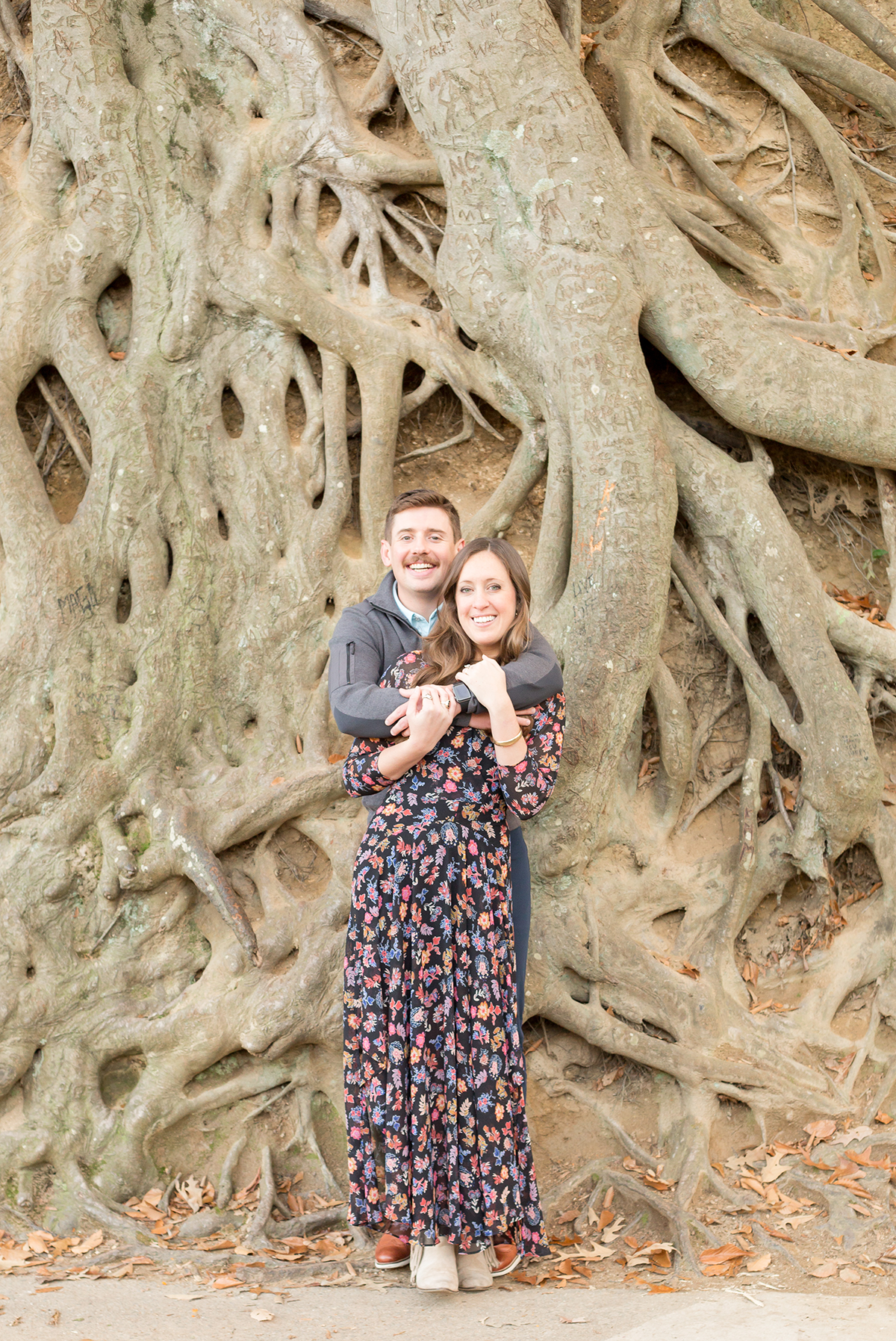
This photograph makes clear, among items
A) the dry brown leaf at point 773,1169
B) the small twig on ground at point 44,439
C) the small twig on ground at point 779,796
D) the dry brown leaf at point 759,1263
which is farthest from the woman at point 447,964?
the small twig on ground at point 44,439

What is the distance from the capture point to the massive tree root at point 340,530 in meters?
4.08

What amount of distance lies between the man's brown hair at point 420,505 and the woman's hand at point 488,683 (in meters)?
0.54

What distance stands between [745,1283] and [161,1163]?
6.67 ft

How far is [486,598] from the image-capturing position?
3227 mm

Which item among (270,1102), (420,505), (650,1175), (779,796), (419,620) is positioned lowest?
(650,1175)

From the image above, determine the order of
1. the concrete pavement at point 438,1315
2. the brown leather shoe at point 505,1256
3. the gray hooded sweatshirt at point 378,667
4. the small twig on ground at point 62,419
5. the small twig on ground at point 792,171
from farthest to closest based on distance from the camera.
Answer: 1. the small twig on ground at point 792,171
2. the small twig on ground at point 62,419
3. the brown leather shoe at point 505,1256
4. the gray hooded sweatshirt at point 378,667
5. the concrete pavement at point 438,1315

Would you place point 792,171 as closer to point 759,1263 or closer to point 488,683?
point 488,683

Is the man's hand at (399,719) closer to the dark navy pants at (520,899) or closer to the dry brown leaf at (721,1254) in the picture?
the dark navy pants at (520,899)

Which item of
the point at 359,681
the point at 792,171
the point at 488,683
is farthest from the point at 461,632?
the point at 792,171

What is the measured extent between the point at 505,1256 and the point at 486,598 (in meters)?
1.94

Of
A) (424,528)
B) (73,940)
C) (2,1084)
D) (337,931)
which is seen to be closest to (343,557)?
(424,528)

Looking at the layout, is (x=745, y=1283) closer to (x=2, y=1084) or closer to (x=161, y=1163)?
(x=161, y=1163)

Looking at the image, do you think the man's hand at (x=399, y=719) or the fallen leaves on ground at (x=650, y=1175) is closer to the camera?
the man's hand at (x=399, y=719)


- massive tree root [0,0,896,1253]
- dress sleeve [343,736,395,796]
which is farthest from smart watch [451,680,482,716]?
massive tree root [0,0,896,1253]
